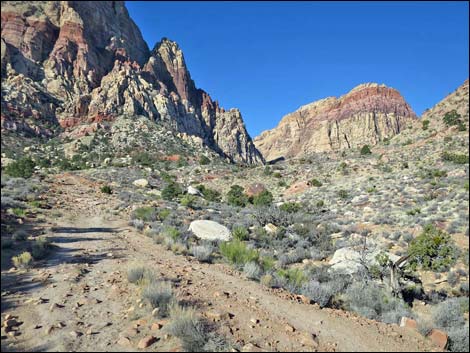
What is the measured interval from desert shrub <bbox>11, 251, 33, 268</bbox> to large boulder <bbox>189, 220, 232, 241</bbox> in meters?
7.30

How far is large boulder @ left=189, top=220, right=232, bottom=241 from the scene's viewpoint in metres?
15.3

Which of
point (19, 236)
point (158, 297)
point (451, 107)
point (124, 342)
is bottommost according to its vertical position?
point (124, 342)

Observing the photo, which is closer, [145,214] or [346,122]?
[145,214]

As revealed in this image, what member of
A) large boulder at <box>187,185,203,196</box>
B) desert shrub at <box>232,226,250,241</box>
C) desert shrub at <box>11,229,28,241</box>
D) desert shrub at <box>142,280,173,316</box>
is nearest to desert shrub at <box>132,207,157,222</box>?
desert shrub at <box>232,226,250,241</box>

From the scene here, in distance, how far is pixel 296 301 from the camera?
8.72 metres

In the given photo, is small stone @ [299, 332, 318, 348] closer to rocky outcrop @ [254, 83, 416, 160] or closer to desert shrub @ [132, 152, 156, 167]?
desert shrub @ [132, 152, 156, 167]

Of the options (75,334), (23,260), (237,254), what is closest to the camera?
(75,334)

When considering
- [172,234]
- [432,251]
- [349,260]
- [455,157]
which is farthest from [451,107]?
[172,234]

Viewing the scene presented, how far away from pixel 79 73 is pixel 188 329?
338 ft

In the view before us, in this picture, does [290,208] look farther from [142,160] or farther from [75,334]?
[142,160]

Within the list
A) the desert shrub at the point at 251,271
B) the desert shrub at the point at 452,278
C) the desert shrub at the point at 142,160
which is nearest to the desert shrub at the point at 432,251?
the desert shrub at the point at 452,278

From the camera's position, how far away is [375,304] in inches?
354

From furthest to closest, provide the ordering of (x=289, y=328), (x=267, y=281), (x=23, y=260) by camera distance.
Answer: (x=267, y=281)
(x=23, y=260)
(x=289, y=328)

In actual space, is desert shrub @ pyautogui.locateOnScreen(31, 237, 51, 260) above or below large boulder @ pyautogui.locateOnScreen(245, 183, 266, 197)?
below
